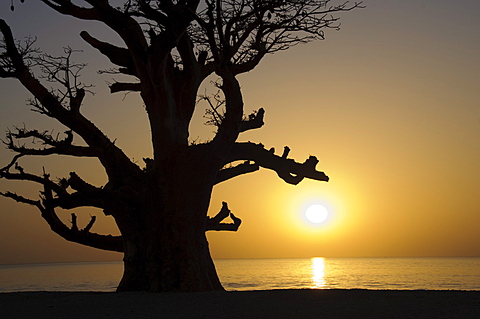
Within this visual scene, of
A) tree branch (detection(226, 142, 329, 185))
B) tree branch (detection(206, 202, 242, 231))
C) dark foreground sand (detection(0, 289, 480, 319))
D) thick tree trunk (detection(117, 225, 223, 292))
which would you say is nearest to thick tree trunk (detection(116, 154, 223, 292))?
thick tree trunk (detection(117, 225, 223, 292))

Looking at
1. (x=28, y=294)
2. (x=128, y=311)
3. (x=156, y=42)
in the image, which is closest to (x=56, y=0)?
(x=156, y=42)

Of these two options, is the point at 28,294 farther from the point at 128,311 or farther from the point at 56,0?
the point at 56,0

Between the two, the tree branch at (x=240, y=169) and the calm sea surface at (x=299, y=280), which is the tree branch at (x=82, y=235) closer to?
the tree branch at (x=240, y=169)

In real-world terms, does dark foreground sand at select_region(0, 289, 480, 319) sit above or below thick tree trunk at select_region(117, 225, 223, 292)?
below

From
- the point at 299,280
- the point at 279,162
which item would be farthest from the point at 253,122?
the point at 299,280

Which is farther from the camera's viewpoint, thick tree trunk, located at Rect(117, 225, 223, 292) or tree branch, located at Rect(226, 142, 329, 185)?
tree branch, located at Rect(226, 142, 329, 185)

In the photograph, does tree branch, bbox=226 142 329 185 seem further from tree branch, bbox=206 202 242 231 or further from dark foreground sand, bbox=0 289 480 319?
dark foreground sand, bbox=0 289 480 319

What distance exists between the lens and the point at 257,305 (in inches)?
403

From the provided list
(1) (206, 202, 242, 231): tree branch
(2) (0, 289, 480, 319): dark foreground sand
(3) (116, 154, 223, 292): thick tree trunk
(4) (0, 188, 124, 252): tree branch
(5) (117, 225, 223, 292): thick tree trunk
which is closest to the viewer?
(2) (0, 289, 480, 319): dark foreground sand

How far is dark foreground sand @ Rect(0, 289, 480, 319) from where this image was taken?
9328 mm

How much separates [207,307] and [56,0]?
8.60m

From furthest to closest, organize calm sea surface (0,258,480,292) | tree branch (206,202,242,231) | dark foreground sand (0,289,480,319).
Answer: calm sea surface (0,258,480,292), tree branch (206,202,242,231), dark foreground sand (0,289,480,319)

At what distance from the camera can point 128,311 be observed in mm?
9906

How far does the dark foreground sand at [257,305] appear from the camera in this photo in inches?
367
